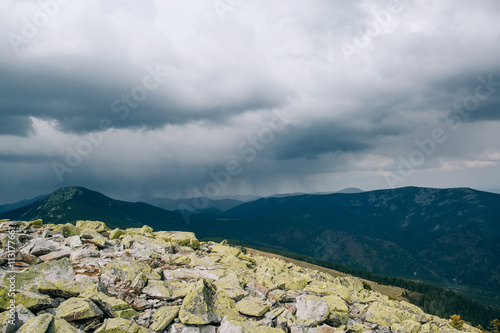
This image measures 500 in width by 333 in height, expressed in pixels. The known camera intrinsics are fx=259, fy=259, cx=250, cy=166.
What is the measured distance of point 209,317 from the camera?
66.4 feet

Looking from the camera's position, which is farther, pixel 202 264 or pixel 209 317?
pixel 202 264

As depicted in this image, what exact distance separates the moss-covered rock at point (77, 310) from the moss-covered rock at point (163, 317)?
3.83 metres

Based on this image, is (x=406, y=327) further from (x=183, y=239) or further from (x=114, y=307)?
(x=183, y=239)

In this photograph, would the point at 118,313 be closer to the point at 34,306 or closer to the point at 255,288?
the point at 34,306

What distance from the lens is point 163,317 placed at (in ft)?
64.6

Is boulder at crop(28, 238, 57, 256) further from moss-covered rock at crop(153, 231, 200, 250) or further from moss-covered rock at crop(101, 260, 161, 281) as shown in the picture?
moss-covered rock at crop(153, 231, 200, 250)

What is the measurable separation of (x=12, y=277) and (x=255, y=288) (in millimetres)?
22336

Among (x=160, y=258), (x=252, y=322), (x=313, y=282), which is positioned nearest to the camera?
(x=252, y=322)

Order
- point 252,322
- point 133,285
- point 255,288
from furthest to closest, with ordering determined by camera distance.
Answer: point 255,288
point 133,285
point 252,322

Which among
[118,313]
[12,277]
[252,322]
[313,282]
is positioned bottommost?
[313,282]

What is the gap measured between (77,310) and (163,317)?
5.81 meters

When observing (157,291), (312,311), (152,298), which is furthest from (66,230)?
(312,311)

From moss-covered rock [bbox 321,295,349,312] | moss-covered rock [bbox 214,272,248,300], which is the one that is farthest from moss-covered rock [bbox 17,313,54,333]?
moss-covered rock [bbox 321,295,349,312]


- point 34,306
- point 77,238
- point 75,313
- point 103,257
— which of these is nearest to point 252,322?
point 75,313
